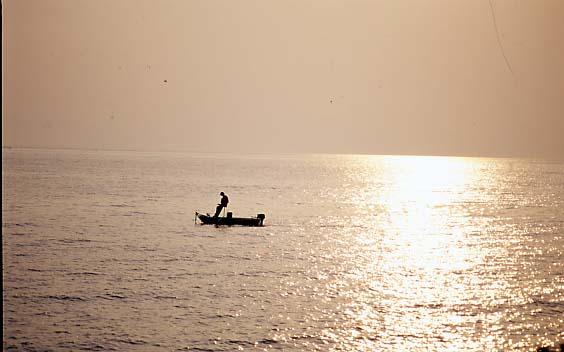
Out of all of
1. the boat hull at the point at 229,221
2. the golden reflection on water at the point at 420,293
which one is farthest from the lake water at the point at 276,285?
the boat hull at the point at 229,221

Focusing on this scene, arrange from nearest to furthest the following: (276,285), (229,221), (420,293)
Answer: (420,293) < (276,285) < (229,221)

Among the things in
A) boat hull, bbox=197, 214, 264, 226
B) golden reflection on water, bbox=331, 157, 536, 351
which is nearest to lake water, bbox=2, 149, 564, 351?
golden reflection on water, bbox=331, 157, 536, 351

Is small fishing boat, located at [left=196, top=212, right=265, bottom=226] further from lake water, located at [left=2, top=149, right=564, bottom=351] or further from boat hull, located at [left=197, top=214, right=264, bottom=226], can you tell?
lake water, located at [left=2, top=149, right=564, bottom=351]

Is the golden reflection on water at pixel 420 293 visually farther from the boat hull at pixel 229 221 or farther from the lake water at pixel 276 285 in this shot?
the boat hull at pixel 229 221

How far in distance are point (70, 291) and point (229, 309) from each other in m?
8.33

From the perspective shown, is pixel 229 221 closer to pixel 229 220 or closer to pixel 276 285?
pixel 229 220

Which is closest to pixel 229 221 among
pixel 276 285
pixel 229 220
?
pixel 229 220

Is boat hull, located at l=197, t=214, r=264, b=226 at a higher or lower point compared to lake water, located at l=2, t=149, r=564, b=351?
higher

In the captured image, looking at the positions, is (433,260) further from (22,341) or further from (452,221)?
(452,221)

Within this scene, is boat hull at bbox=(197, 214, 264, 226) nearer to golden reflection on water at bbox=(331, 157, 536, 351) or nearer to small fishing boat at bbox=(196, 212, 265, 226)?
small fishing boat at bbox=(196, 212, 265, 226)

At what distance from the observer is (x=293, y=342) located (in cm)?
2320

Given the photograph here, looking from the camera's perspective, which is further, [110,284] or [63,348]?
[110,284]

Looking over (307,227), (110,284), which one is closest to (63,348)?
(110,284)

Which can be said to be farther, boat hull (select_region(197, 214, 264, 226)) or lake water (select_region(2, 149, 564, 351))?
boat hull (select_region(197, 214, 264, 226))
